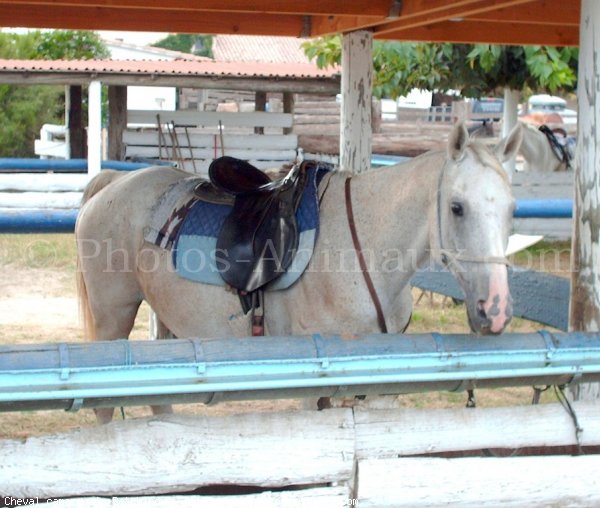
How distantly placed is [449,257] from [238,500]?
1135 mm

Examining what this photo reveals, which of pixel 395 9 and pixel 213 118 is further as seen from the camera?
pixel 213 118

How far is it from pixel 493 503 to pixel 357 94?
3.54 meters

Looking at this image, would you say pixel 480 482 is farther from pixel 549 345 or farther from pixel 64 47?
pixel 64 47

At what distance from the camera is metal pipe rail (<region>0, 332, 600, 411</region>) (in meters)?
2.74

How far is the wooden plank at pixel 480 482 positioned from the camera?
302 centimetres

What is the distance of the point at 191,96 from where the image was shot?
108 feet

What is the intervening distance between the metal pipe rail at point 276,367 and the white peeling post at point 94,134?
10.5 meters

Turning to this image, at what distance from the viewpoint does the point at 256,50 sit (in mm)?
48938

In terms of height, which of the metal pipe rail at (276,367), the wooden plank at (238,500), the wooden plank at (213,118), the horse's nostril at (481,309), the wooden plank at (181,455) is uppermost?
the wooden plank at (213,118)

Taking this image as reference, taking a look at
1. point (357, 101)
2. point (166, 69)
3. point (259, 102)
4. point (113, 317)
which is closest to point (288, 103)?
point (259, 102)

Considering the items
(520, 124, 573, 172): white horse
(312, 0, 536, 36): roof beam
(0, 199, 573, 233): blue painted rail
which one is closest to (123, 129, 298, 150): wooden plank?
(520, 124, 573, 172): white horse

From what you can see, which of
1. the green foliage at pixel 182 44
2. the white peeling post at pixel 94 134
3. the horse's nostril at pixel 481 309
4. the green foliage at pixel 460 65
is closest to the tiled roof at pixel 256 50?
the green foliage at pixel 182 44

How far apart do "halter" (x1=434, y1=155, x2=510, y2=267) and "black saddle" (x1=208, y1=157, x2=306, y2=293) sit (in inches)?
28.7

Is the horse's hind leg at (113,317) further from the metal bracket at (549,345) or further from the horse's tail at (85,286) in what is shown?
the metal bracket at (549,345)
